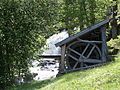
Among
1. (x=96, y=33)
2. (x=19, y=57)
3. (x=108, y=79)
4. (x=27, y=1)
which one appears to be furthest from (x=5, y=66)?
(x=108, y=79)

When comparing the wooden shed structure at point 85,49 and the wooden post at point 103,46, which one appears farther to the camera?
the wooden shed structure at point 85,49

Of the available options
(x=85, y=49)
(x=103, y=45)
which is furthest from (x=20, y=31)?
(x=103, y=45)

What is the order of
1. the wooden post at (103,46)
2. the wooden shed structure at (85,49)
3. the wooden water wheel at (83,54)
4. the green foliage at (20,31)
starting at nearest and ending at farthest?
the wooden post at (103,46) < the wooden shed structure at (85,49) < the wooden water wheel at (83,54) < the green foliage at (20,31)

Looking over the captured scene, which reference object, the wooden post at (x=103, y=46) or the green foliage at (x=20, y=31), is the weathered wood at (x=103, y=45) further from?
the green foliage at (x=20, y=31)

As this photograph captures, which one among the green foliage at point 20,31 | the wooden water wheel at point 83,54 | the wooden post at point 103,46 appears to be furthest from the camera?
the green foliage at point 20,31

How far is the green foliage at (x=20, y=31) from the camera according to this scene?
26.2 meters

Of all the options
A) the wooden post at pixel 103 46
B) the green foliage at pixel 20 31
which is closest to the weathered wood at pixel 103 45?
the wooden post at pixel 103 46

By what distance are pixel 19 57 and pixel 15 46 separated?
3.79ft

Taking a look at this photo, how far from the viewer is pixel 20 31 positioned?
26.6 meters

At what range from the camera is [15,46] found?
88.9ft

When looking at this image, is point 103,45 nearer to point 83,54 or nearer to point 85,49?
point 85,49

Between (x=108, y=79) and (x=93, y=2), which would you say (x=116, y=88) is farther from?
(x=93, y=2)

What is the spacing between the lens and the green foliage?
26203 millimetres

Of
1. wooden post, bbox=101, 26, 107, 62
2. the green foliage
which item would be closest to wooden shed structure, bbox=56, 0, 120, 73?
wooden post, bbox=101, 26, 107, 62
